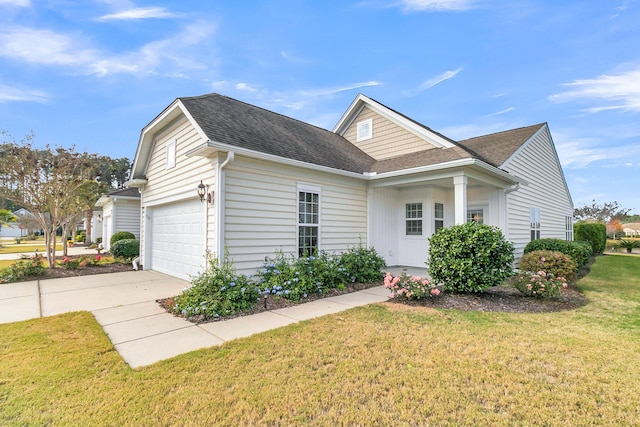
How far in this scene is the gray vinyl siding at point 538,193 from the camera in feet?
33.8

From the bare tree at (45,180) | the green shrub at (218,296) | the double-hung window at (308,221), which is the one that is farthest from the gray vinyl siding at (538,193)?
the bare tree at (45,180)

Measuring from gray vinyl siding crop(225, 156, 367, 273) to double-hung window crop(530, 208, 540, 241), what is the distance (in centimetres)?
803

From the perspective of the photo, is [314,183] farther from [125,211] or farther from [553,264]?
[125,211]

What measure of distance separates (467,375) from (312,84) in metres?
13.7

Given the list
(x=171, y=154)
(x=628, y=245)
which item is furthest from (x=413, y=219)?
(x=628, y=245)

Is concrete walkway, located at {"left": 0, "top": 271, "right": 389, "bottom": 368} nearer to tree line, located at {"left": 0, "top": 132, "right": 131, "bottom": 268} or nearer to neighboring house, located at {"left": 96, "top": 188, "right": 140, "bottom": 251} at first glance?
tree line, located at {"left": 0, "top": 132, "right": 131, "bottom": 268}

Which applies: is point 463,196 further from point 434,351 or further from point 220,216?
point 220,216

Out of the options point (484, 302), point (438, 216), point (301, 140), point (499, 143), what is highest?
point (499, 143)

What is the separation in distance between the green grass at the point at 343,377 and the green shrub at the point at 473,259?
1.69 m

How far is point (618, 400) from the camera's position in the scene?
2498 millimetres

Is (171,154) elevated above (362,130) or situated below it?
below

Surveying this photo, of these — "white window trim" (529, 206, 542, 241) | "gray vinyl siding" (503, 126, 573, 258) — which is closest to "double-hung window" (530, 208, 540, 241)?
"white window trim" (529, 206, 542, 241)

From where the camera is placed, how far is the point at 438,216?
33.5ft

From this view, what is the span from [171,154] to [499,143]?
11.2 meters
